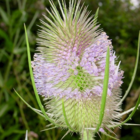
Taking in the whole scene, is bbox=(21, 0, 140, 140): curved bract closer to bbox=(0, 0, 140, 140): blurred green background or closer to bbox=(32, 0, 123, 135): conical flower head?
bbox=(32, 0, 123, 135): conical flower head

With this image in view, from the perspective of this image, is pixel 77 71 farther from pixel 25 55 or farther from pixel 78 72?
pixel 25 55

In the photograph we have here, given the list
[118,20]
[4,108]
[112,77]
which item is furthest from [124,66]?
[112,77]

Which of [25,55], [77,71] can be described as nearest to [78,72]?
[77,71]

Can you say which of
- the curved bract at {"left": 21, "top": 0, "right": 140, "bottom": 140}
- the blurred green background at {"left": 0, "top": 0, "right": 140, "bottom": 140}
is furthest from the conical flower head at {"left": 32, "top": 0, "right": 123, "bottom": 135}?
the blurred green background at {"left": 0, "top": 0, "right": 140, "bottom": 140}

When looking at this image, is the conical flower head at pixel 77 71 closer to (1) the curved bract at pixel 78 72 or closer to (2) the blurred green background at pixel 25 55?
(1) the curved bract at pixel 78 72

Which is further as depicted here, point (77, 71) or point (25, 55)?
point (25, 55)

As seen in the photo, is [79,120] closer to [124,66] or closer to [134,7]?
[124,66]

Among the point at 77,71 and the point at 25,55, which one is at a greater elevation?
the point at 25,55
